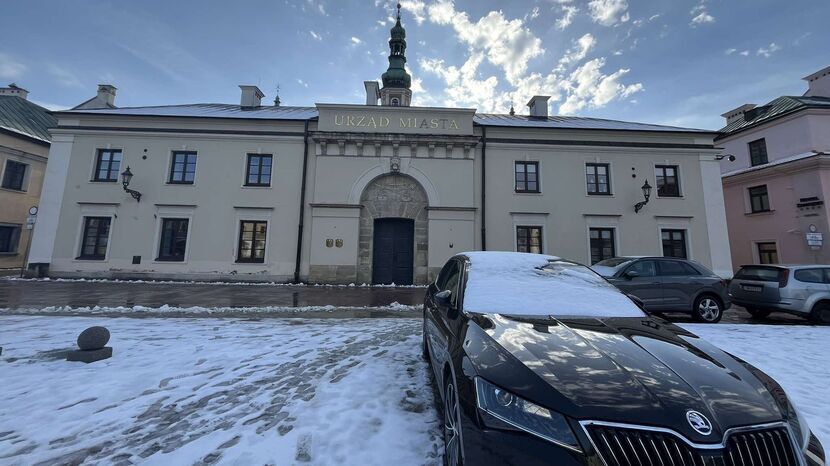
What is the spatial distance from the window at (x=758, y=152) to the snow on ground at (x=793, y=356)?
18.6m

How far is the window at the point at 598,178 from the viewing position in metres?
15.4

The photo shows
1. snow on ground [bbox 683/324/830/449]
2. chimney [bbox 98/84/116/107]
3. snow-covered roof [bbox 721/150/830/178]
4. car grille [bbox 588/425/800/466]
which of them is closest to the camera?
car grille [bbox 588/425/800/466]

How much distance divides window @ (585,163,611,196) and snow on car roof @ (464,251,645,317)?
539 inches

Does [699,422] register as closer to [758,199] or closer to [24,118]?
[758,199]

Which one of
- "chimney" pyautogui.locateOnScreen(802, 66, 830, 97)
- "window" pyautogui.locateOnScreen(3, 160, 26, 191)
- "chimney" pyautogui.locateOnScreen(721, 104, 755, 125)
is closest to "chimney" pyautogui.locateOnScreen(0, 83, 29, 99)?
"window" pyautogui.locateOnScreen(3, 160, 26, 191)

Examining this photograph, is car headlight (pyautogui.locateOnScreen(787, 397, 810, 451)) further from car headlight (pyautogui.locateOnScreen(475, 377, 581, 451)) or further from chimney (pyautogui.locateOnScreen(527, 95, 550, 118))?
chimney (pyautogui.locateOnScreen(527, 95, 550, 118))

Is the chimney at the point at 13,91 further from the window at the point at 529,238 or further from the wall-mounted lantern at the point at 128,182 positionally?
the window at the point at 529,238

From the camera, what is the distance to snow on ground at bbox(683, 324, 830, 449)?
3.07 metres

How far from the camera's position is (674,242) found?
15.0 metres

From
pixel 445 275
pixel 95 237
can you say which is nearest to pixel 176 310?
pixel 445 275

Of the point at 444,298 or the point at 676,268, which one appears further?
the point at 676,268

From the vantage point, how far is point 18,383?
3.31m

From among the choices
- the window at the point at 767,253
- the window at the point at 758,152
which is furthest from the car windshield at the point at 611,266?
the window at the point at 758,152

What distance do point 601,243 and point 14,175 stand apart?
34032mm
